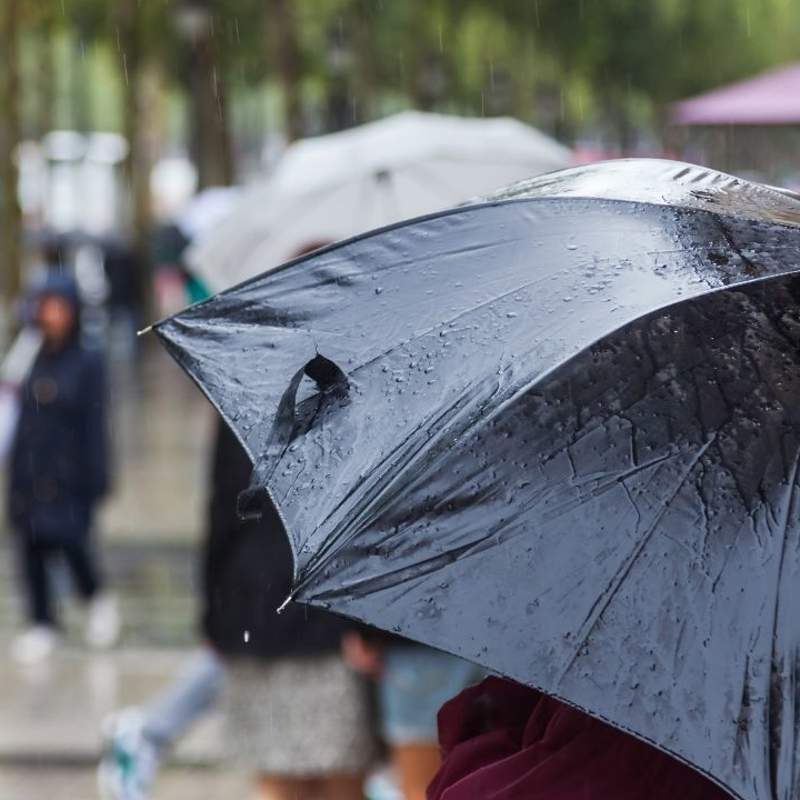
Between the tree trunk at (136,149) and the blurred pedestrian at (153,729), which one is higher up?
the tree trunk at (136,149)

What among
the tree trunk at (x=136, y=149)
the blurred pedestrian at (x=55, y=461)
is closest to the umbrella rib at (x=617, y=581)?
the blurred pedestrian at (x=55, y=461)

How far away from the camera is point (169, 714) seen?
5844mm

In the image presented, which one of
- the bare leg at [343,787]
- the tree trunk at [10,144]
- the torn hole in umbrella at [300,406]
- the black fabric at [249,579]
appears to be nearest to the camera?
the torn hole in umbrella at [300,406]

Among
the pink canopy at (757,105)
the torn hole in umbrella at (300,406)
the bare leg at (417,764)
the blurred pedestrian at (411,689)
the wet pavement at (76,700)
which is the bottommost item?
the wet pavement at (76,700)

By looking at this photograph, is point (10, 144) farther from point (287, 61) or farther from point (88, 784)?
point (88, 784)

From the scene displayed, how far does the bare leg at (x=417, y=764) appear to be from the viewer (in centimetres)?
453

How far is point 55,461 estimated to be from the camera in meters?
8.90

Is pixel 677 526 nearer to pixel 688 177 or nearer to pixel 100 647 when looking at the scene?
pixel 688 177

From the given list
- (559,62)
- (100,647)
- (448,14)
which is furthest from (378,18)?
(100,647)

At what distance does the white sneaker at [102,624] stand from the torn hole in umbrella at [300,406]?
668 centimetres

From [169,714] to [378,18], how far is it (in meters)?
29.0

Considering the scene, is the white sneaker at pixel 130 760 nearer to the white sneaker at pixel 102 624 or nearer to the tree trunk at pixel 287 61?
the white sneaker at pixel 102 624

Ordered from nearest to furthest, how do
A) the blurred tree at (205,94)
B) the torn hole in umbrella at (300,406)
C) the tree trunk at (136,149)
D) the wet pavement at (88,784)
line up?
the torn hole in umbrella at (300,406), the wet pavement at (88,784), the blurred tree at (205,94), the tree trunk at (136,149)

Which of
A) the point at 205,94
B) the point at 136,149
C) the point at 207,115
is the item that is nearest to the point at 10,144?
the point at 205,94
